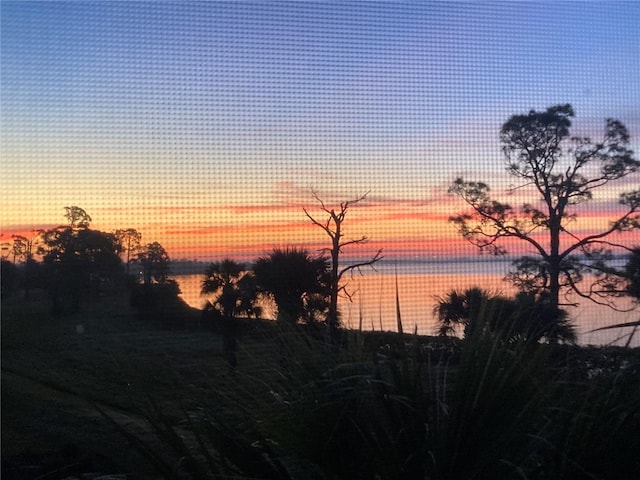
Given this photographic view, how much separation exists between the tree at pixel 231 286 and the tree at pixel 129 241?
0.28 meters

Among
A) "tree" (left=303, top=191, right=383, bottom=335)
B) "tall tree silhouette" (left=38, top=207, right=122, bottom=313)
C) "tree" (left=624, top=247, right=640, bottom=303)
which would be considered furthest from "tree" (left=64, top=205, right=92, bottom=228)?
"tree" (left=624, top=247, right=640, bottom=303)

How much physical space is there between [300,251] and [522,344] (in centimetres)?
102

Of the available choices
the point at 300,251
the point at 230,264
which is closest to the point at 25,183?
the point at 230,264

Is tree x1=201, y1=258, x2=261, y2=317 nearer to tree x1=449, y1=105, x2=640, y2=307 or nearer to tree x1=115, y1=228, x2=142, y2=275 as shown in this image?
tree x1=115, y1=228, x2=142, y2=275

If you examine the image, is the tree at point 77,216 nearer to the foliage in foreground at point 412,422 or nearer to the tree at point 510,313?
the foliage in foreground at point 412,422

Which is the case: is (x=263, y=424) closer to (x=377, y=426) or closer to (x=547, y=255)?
(x=377, y=426)

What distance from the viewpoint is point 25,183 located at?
6.59 feet

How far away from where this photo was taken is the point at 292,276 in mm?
2410

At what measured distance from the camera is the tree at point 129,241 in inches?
84.4

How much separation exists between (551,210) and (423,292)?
856 mm

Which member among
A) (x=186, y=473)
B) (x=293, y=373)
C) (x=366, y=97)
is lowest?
(x=186, y=473)

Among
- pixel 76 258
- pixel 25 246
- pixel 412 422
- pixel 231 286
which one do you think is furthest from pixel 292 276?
pixel 412 422

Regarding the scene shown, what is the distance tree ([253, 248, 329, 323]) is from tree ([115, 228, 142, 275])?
0.45 m

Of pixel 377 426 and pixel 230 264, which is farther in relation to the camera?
pixel 230 264
